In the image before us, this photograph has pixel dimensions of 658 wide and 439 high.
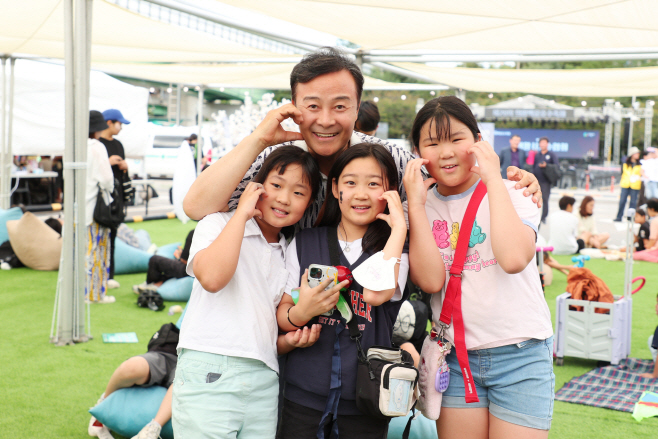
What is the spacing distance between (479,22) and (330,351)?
12.4 ft

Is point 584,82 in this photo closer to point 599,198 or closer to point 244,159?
point 244,159

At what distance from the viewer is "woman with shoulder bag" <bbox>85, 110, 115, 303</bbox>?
5.67m

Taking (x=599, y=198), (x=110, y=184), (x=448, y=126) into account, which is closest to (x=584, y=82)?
(x=110, y=184)

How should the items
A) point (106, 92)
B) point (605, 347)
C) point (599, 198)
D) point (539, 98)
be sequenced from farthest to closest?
point (539, 98), point (599, 198), point (106, 92), point (605, 347)

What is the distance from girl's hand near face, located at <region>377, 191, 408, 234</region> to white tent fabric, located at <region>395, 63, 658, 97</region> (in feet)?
19.2

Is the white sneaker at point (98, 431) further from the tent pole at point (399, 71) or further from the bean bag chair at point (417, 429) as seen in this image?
the tent pole at point (399, 71)

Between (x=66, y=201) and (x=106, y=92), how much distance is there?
17.4 feet

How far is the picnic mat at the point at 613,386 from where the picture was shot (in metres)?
3.84

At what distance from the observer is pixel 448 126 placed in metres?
1.76

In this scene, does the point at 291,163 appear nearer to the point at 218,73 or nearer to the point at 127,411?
the point at 127,411

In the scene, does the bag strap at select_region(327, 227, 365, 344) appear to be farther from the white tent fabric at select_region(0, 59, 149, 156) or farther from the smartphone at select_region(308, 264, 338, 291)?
the white tent fabric at select_region(0, 59, 149, 156)

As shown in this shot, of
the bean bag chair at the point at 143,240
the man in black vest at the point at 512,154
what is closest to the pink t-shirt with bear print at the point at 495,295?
the bean bag chair at the point at 143,240

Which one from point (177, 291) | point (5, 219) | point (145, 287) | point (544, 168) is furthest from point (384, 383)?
→ point (544, 168)

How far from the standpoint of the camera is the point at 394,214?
1.69 metres
